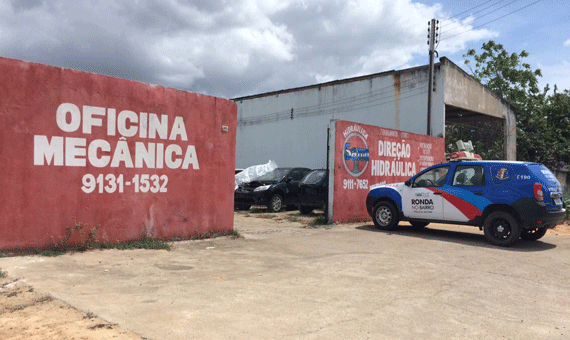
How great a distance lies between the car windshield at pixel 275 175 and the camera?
53.6ft

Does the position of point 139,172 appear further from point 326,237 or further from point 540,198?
point 540,198

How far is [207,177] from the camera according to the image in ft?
31.3

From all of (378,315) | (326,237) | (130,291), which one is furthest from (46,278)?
(326,237)

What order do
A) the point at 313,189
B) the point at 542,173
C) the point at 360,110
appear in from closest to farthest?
the point at 542,173 → the point at 313,189 → the point at 360,110

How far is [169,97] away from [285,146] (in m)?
17.4

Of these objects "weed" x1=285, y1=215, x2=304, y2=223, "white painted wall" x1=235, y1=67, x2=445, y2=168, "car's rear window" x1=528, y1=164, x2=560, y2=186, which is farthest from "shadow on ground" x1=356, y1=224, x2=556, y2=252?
"white painted wall" x1=235, y1=67, x2=445, y2=168

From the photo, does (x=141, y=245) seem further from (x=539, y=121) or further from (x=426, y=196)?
(x=539, y=121)

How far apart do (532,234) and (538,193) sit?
1709 mm

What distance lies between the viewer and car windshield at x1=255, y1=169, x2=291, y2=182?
16.3 meters

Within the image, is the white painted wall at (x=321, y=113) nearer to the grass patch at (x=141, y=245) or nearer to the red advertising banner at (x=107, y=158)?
the red advertising banner at (x=107, y=158)

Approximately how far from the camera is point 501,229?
9.29 m

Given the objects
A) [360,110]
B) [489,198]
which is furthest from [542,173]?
[360,110]

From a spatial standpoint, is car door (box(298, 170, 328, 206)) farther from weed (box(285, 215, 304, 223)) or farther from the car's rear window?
the car's rear window

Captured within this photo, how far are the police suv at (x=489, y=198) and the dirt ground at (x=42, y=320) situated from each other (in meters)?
7.97
